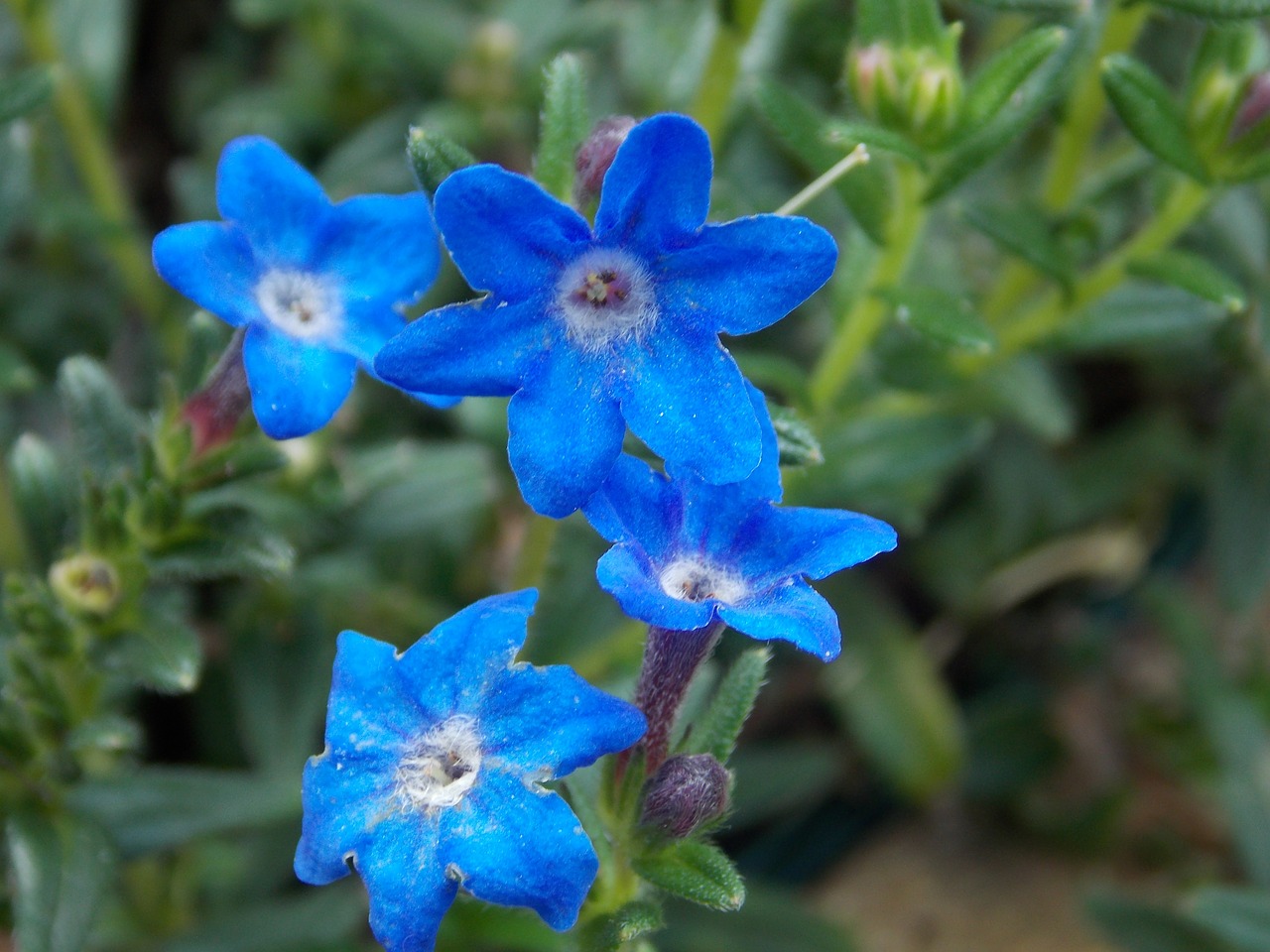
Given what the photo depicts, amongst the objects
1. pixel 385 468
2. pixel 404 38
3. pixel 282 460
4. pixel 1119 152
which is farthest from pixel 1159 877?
pixel 404 38

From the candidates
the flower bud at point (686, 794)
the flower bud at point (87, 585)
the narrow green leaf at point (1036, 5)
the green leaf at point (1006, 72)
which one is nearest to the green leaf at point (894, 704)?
the green leaf at point (1006, 72)

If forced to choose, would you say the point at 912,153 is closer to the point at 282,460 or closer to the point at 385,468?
the point at 282,460

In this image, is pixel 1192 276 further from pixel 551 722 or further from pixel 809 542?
pixel 551 722

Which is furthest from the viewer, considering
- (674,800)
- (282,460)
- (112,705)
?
(112,705)

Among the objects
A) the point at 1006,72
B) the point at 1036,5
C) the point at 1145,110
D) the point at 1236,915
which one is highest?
the point at 1036,5

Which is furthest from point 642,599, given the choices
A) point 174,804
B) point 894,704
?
point 894,704
